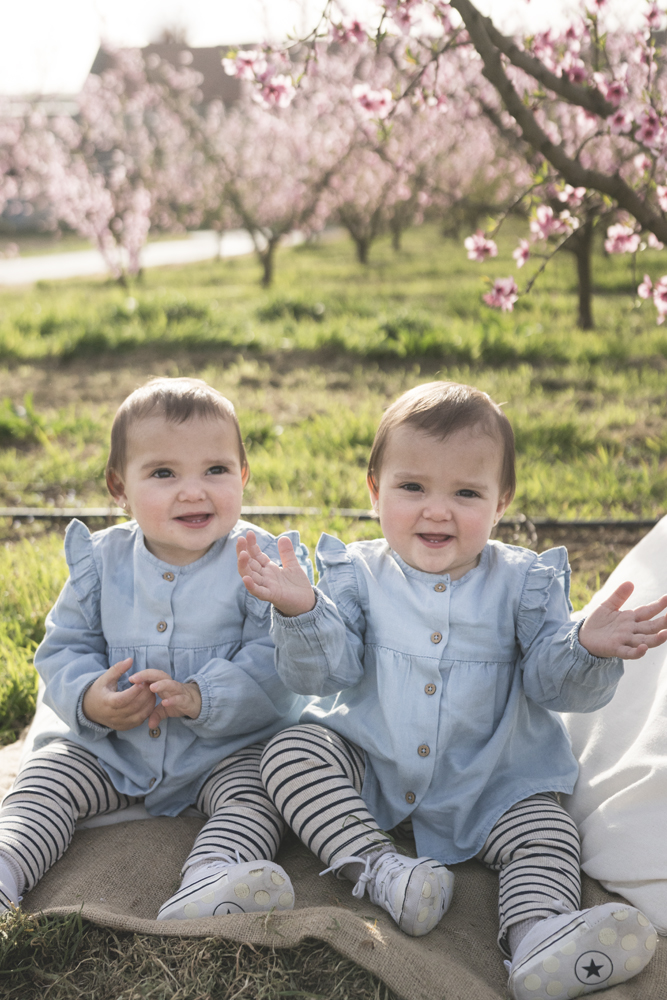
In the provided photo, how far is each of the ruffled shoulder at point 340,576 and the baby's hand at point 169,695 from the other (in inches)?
14.4

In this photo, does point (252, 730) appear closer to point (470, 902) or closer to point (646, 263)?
point (470, 902)

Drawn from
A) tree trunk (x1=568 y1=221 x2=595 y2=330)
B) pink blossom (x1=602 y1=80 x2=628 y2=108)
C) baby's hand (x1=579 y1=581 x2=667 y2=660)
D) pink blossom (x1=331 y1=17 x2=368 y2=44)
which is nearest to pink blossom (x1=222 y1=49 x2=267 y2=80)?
pink blossom (x1=331 y1=17 x2=368 y2=44)

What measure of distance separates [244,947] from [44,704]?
0.95 m

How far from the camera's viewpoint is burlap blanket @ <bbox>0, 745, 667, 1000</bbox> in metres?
1.44

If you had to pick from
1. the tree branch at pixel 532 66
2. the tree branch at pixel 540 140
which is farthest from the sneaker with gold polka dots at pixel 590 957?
the tree branch at pixel 532 66

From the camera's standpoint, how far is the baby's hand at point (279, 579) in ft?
5.54

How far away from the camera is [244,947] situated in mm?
1475

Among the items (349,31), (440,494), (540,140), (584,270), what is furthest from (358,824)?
(584,270)

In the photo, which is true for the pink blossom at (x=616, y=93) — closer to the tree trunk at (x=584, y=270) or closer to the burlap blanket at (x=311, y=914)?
the burlap blanket at (x=311, y=914)

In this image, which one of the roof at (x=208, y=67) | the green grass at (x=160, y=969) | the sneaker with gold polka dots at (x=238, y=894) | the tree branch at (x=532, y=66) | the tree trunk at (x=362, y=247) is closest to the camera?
the green grass at (x=160, y=969)

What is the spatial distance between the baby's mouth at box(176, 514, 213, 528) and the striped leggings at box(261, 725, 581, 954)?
50 cm

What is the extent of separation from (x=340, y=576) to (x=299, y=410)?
3300 mm

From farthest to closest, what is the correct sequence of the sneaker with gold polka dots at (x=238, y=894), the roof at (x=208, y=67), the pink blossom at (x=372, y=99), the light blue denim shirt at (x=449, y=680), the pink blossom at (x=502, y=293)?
the roof at (x=208, y=67), the pink blossom at (x=502, y=293), the pink blossom at (x=372, y=99), the light blue denim shirt at (x=449, y=680), the sneaker with gold polka dots at (x=238, y=894)

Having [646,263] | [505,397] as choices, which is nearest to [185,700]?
[505,397]
